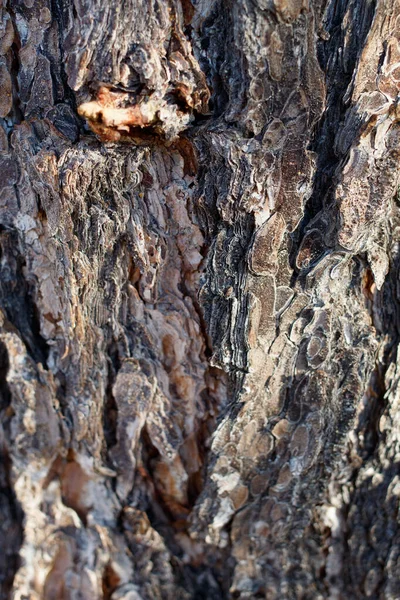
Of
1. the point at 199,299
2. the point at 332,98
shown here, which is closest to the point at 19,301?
the point at 199,299

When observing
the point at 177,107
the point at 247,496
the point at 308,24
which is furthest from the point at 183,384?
the point at 308,24

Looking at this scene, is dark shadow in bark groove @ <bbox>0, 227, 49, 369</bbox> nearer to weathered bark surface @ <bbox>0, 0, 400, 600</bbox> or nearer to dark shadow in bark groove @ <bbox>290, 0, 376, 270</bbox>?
weathered bark surface @ <bbox>0, 0, 400, 600</bbox>

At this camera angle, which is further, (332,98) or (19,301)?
(19,301)

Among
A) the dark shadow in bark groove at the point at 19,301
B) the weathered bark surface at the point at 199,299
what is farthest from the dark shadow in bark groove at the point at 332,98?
the dark shadow in bark groove at the point at 19,301

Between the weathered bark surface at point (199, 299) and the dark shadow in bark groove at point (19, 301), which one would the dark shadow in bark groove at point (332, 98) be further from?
the dark shadow in bark groove at point (19, 301)

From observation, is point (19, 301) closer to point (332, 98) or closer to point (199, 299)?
point (199, 299)

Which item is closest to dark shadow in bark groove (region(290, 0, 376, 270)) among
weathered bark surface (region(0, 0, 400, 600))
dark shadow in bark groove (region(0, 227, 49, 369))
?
weathered bark surface (region(0, 0, 400, 600))

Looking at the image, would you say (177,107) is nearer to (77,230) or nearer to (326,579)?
(77,230)

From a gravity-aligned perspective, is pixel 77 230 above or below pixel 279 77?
below
